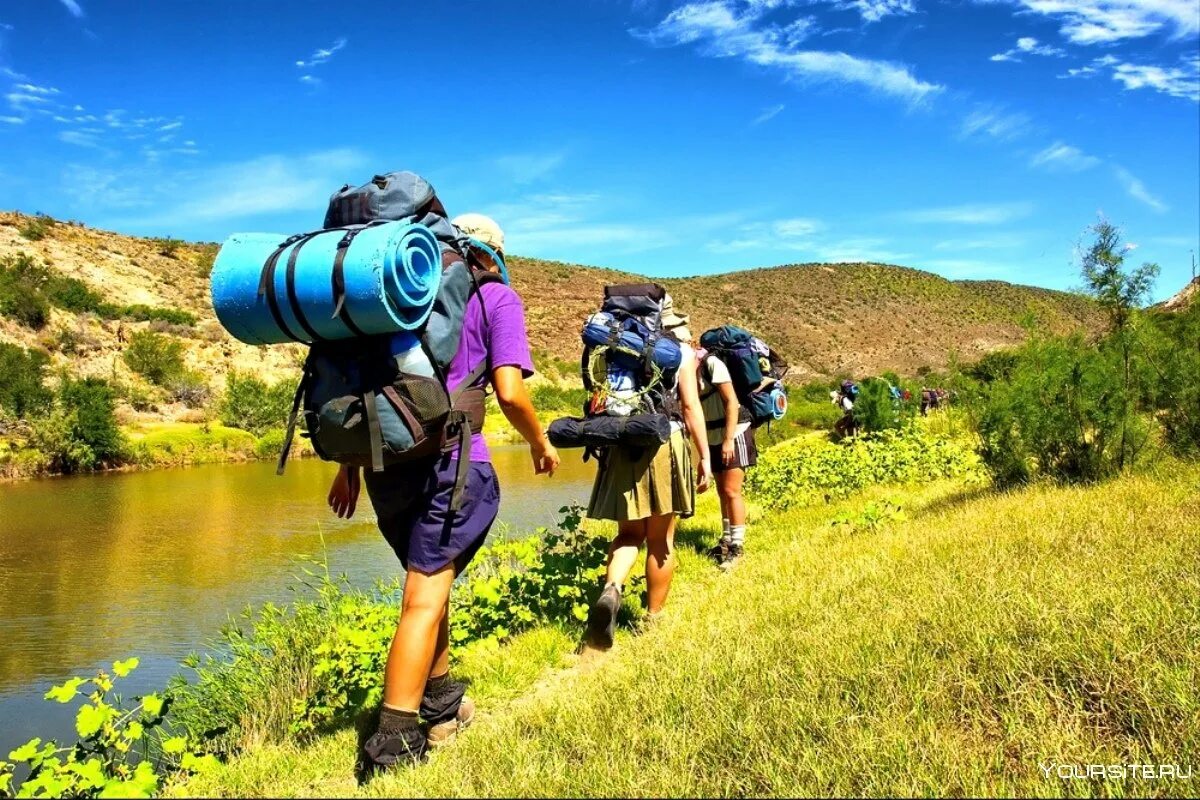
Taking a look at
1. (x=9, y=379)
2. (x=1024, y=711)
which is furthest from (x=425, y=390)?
(x=9, y=379)

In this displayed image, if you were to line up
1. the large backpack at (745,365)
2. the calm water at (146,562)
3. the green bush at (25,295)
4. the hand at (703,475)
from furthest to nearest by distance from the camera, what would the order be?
1. the green bush at (25,295)
2. the large backpack at (745,365)
3. the calm water at (146,562)
4. the hand at (703,475)

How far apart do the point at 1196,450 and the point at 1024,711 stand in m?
5.66

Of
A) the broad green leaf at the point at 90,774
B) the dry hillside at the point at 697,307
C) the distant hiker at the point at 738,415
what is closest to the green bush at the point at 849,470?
the distant hiker at the point at 738,415

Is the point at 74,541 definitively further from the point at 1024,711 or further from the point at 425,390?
the point at 1024,711

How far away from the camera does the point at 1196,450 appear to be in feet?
22.3

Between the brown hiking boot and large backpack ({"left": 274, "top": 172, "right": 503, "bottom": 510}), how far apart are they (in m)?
0.99

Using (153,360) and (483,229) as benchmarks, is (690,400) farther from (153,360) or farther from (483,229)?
(153,360)

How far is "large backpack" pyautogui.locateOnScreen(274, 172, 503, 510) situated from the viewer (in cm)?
270

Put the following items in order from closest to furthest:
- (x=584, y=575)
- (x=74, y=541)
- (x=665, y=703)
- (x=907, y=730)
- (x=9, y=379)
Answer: (x=907, y=730) < (x=665, y=703) < (x=584, y=575) < (x=74, y=541) < (x=9, y=379)

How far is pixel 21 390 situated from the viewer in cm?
2288

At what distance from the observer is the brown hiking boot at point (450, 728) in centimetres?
313

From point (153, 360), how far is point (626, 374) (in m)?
35.5

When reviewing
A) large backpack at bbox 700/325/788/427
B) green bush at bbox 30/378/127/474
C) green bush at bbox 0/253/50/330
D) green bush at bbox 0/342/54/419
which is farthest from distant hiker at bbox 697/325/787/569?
green bush at bbox 0/253/50/330

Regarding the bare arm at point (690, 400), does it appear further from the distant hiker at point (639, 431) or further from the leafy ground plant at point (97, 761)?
the leafy ground plant at point (97, 761)
